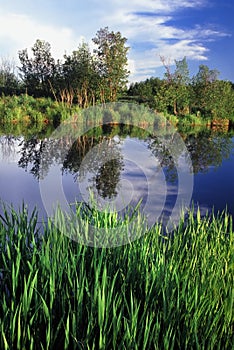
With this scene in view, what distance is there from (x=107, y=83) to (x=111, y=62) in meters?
1.14

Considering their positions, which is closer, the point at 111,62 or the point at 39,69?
the point at 111,62

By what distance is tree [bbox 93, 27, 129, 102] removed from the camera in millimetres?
18578

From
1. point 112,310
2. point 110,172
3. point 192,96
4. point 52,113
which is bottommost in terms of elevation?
point 110,172

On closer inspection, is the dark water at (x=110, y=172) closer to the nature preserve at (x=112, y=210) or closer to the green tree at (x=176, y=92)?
the nature preserve at (x=112, y=210)

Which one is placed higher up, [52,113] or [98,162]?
[52,113]

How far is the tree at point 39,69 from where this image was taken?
75.7 feet

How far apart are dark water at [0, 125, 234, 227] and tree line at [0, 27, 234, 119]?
4533mm

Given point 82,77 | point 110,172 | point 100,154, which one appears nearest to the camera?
point 110,172

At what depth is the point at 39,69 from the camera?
925 inches

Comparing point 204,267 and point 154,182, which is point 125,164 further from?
point 204,267

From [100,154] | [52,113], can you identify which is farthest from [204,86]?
[100,154]

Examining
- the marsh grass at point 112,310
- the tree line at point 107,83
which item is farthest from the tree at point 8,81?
Result: the marsh grass at point 112,310

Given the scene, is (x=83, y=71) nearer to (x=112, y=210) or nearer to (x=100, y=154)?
(x=100, y=154)

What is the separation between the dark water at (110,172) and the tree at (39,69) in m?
8.63
